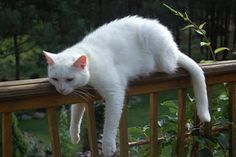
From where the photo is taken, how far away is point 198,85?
1.77 m

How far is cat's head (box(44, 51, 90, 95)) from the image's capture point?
5.02 ft

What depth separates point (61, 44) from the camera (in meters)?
6.50

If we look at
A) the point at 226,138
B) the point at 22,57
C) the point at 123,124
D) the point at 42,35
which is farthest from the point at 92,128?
the point at 22,57

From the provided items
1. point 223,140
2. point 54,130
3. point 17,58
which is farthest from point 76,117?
point 17,58

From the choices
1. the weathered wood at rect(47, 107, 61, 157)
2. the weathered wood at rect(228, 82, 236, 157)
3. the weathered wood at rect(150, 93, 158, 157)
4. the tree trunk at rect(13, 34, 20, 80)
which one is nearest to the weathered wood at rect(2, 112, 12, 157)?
the weathered wood at rect(47, 107, 61, 157)

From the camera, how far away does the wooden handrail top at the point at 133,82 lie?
4.30ft

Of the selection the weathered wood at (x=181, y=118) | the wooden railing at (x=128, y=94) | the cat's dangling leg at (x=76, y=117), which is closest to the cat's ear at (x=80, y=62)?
the wooden railing at (x=128, y=94)

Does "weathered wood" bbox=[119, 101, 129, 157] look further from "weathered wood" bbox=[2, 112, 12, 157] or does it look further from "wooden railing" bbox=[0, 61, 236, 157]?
"weathered wood" bbox=[2, 112, 12, 157]

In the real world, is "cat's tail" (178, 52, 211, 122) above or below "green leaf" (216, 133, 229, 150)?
above

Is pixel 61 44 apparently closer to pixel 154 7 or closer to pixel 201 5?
pixel 154 7

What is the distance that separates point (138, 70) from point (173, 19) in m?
7.00

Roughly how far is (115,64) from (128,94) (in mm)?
139

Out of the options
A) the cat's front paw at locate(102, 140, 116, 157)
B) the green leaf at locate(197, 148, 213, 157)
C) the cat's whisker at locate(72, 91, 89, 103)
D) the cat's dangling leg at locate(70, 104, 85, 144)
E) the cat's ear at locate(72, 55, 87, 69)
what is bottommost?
the green leaf at locate(197, 148, 213, 157)

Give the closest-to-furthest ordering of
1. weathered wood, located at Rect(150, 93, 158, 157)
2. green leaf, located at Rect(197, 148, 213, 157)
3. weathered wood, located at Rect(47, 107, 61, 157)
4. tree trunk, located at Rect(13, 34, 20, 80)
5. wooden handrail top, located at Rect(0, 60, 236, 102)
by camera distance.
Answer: wooden handrail top, located at Rect(0, 60, 236, 102)
weathered wood, located at Rect(47, 107, 61, 157)
weathered wood, located at Rect(150, 93, 158, 157)
green leaf, located at Rect(197, 148, 213, 157)
tree trunk, located at Rect(13, 34, 20, 80)
